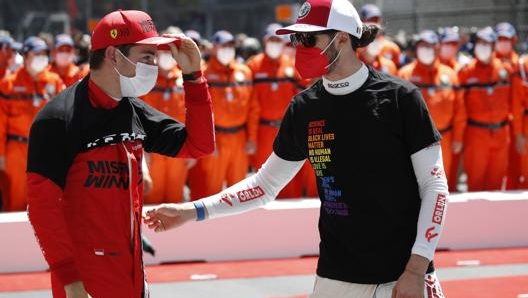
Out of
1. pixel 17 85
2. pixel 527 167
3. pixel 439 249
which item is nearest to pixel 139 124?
pixel 439 249

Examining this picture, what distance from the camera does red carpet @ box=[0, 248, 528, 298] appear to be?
26.6 feet

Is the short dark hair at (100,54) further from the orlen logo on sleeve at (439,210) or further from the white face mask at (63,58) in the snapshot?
the white face mask at (63,58)

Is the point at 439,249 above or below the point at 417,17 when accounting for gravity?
below

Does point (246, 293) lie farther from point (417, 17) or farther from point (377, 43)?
point (417, 17)

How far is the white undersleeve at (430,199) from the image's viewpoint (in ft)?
12.2

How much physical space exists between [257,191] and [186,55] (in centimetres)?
69

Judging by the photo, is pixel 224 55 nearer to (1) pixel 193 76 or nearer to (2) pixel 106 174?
(1) pixel 193 76

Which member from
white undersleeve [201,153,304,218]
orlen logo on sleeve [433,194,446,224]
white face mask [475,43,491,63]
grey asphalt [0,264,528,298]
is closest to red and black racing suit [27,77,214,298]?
white undersleeve [201,153,304,218]

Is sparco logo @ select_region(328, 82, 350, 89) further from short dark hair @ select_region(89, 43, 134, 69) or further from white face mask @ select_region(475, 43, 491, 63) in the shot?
white face mask @ select_region(475, 43, 491, 63)

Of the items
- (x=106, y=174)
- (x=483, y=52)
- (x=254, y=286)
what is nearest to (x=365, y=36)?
(x=106, y=174)

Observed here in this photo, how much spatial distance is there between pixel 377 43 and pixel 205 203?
8024 mm

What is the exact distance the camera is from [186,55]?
13.5 ft

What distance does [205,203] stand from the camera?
4324 millimetres

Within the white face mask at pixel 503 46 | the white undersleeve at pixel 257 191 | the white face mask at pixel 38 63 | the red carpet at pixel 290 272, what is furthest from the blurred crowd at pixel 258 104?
the white undersleeve at pixel 257 191
